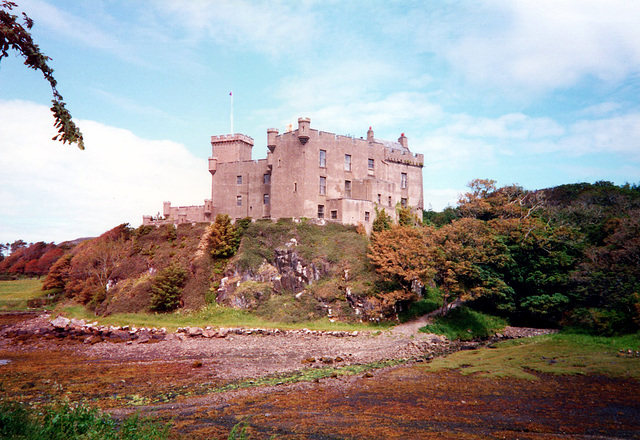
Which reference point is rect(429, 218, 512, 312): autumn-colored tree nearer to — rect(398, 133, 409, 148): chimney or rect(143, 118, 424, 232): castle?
rect(143, 118, 424, 232): castle

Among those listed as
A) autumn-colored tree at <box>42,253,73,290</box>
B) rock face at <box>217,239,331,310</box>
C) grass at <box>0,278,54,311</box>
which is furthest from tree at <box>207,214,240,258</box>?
grass at <box>0,278,54,311</box>

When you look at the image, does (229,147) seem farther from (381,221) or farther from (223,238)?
(381,221)

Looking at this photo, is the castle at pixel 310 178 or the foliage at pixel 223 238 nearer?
the foliage at pixel 223 238

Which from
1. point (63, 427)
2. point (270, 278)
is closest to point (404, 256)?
point (270, 278)

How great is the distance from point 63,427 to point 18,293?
6368cm

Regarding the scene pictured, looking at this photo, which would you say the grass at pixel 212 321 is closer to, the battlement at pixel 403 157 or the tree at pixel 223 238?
the tree at pixel 223 238

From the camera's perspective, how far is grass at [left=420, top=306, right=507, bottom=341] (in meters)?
34.6

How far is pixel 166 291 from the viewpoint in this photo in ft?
137

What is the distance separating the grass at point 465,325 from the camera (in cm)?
3462

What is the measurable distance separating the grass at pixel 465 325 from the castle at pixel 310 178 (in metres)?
13.3

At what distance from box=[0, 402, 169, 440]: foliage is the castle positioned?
35516 mm

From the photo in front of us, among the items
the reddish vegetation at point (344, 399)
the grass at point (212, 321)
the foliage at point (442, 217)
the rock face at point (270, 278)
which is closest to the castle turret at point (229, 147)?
the rock face at point (270, 278)

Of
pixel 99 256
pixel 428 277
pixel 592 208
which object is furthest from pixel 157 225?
pixel 592 208

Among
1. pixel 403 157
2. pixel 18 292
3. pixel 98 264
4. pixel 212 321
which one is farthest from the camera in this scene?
pixel 18 292
